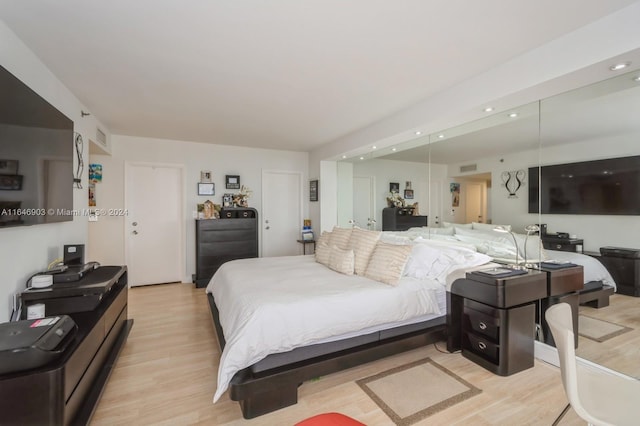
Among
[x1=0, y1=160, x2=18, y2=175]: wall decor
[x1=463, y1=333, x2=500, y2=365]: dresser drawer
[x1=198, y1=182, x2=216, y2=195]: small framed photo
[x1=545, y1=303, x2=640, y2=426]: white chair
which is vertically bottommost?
[x1=463, y1=333, x2=500, y2=365]: dresser drawer

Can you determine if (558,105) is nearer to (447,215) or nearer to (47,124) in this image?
(447,215)

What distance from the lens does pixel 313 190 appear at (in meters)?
5.67

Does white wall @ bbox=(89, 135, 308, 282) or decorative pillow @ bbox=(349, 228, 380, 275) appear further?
white wall @ bbox=(89, 135, 308, 282)

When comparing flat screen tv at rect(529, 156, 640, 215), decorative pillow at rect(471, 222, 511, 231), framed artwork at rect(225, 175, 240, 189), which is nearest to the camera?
flat screen tv at rect(529, 156, 640, 215)

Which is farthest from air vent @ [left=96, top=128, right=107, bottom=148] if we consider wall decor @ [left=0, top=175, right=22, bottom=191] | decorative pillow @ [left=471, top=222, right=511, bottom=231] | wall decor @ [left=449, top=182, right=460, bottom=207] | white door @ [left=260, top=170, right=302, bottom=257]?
decorative pillow @ [left=471, top=222, right=511, bottom=231]

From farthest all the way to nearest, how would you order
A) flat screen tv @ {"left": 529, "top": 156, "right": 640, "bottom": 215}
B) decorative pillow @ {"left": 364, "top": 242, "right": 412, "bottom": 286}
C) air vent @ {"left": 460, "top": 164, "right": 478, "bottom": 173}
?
air vent @ {"left": 460, "top": 164, "right": 478, "bottom": 173}, decorative pillow @ {"left": 364, "top": 242, "right": 412, "bottom": 286}, flat screen tv @ {"left": 529, "top": 156, "right": 640, "bottom": 215}

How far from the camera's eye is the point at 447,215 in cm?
337

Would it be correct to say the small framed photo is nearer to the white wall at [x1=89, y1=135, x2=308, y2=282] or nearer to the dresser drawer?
the white wall at [x1=89, y1=135, x2=308, y2=282]

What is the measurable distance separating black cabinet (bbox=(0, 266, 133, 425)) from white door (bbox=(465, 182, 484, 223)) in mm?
3437

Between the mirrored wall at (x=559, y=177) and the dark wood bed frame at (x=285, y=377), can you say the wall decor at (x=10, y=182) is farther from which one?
the mirrored wall at (x=559, y=177)

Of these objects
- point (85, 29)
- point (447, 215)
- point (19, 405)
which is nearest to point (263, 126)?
point (85, 29)

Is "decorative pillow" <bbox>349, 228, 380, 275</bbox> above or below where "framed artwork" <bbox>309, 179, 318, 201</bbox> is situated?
below

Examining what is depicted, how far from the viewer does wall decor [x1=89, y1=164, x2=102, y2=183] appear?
14.3 feet

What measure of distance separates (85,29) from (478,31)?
259cm
